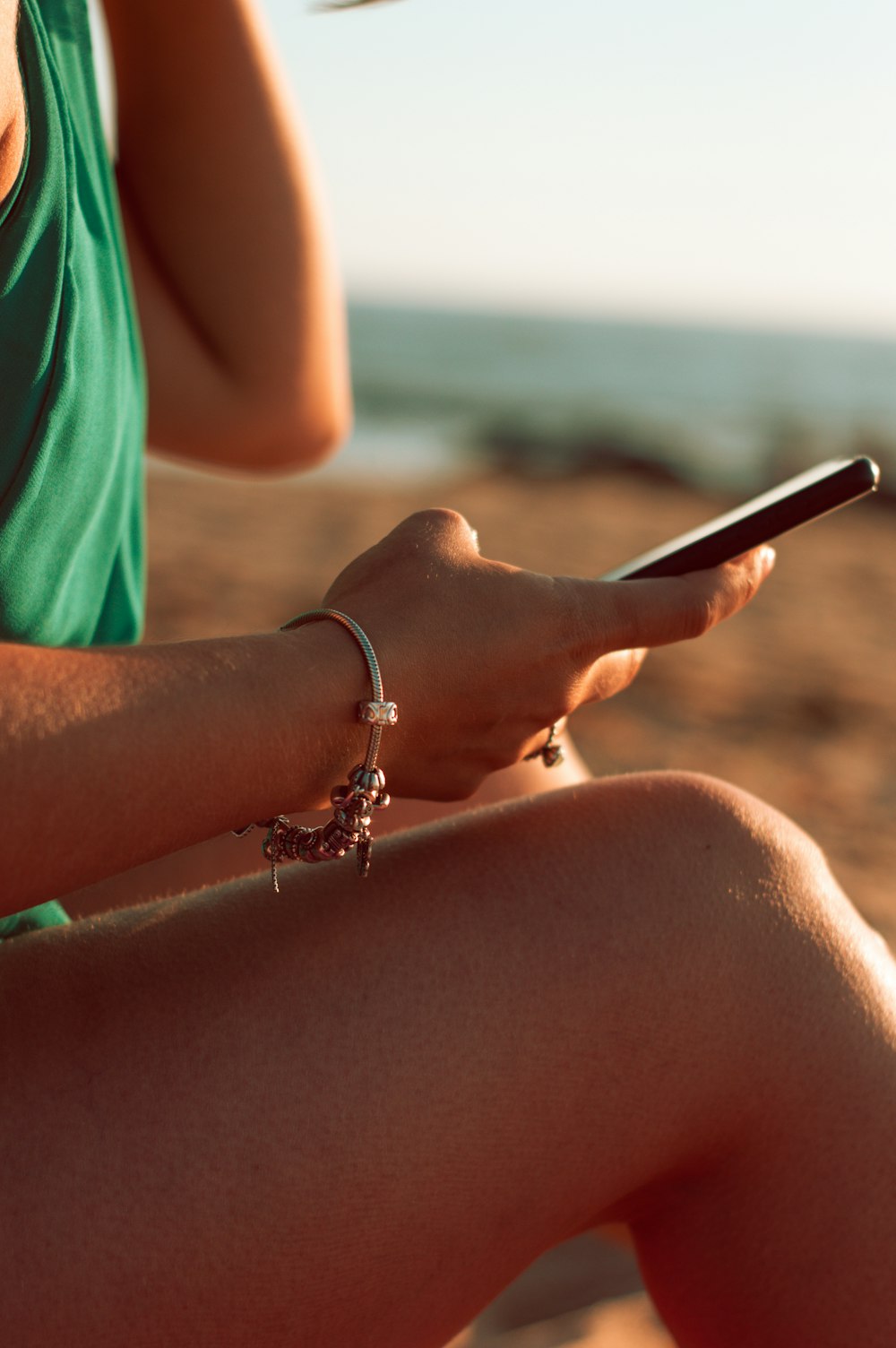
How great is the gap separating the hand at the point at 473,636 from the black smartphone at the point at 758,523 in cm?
6

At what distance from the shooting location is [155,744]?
633mm

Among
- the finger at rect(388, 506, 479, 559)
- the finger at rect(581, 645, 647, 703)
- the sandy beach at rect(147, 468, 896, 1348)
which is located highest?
the finger at rect(388, 506, 479, 559)

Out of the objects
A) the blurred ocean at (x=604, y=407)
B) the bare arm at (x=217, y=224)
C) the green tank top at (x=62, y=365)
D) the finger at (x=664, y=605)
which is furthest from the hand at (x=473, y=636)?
the blurred ocean at (x=604, y=407)

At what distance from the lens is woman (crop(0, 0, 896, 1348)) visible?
63cm

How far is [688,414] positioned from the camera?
1778 cm

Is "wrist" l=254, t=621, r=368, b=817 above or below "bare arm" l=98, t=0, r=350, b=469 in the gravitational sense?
below

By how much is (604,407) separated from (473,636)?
1746cm

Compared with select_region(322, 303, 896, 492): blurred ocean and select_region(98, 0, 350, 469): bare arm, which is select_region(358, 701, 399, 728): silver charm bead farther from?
select_region(322, 303, 896, 492): blurred ocean

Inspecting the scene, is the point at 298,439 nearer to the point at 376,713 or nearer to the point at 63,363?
the point at 63,363

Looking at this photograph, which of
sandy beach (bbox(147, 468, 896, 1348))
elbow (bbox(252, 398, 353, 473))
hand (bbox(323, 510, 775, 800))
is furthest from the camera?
sandy beach (bbox(147, 468, 896, 1348))

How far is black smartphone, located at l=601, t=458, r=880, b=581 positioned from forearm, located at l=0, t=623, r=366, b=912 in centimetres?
30

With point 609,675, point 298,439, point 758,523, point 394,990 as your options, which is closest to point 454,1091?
point 394,990

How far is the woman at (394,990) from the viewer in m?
0.63

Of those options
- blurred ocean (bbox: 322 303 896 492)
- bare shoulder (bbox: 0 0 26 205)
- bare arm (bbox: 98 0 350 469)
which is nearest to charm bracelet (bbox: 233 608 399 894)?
bare shoulder (bbox: 0 0 26 205)
